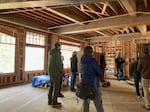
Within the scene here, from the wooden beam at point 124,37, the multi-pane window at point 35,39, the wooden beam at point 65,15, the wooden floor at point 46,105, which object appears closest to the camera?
the wooden floor at point 46,105

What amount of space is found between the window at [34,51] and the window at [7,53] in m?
0.83

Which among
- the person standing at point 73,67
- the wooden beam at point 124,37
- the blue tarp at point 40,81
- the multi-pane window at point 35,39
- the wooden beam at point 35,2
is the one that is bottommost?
the blue tarp at point 40,81

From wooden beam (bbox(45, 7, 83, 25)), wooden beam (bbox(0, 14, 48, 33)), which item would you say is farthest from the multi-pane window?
wooden beam (bbox(45, 7, 83, 25))

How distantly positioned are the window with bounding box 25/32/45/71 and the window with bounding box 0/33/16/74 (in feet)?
2.71

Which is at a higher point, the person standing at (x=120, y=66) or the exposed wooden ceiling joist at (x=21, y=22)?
the exposed wooden ceiling joist at (x=21, y=22)

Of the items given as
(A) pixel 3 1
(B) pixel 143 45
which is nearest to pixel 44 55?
(A) pixel 3 1

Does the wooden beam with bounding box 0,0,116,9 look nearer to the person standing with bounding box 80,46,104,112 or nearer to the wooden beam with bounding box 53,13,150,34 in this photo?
the person standing with bounding box 80,46,104,112

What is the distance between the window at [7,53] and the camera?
7.39 m

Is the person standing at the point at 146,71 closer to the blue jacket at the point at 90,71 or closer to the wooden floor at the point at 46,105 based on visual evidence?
the wooden floor at the point at 46,105

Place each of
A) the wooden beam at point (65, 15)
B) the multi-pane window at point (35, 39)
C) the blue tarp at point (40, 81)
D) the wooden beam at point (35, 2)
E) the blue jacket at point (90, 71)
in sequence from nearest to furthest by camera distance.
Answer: the blue jacket at point (90, 71) → the wooden beam at point (35, 2) → the wooden beam at point (65, 15) → the blue tarp at point (40, 81) → the multi-pane window at point (35, 39)

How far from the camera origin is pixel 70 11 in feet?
22.4

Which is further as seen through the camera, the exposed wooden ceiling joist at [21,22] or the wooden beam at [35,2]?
the exposed wooden ceiling joist at [21,22]

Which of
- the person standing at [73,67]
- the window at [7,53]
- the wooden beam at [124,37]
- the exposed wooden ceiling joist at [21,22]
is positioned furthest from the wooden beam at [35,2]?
the wooden beam at [124,37]

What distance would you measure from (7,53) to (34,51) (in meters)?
1.70
